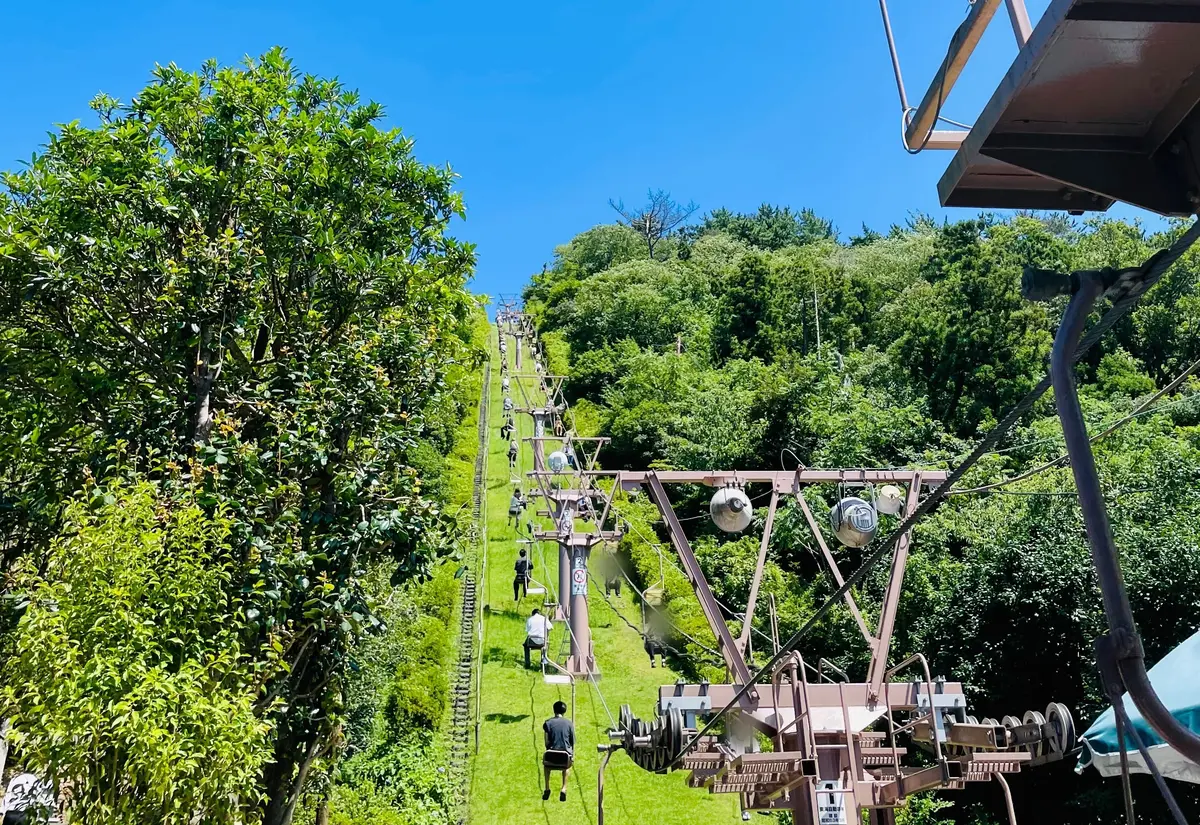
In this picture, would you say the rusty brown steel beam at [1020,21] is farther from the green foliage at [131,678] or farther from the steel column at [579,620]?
the steel column at [579,620]

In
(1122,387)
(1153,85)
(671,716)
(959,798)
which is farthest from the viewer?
(1122,387)

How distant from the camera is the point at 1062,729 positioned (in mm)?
6613

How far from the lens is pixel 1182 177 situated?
279 centimetres

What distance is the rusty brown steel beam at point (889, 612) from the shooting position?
804 cm

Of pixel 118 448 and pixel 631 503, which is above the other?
pixel 631 503

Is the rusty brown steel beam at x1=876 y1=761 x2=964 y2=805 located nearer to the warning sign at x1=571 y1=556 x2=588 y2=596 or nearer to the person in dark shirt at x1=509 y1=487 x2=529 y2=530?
the warning sign at x1=571 y1=556 x2=588 y2=596

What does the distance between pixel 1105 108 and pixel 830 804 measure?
6.13 metres

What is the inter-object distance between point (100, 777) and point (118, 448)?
9.85 ft

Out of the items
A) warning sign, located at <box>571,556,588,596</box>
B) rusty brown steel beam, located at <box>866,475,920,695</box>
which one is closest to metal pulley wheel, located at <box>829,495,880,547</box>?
rusty brown steel beam, located at <box>866,475,920,695</box>

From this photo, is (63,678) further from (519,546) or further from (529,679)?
(519,546)

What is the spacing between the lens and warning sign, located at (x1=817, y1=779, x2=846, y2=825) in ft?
23.7

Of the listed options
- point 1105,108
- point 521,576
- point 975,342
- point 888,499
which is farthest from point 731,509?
point 975,342

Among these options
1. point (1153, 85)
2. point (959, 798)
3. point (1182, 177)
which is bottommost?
point (959, 798)

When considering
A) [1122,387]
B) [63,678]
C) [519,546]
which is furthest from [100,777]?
[1122,387]
